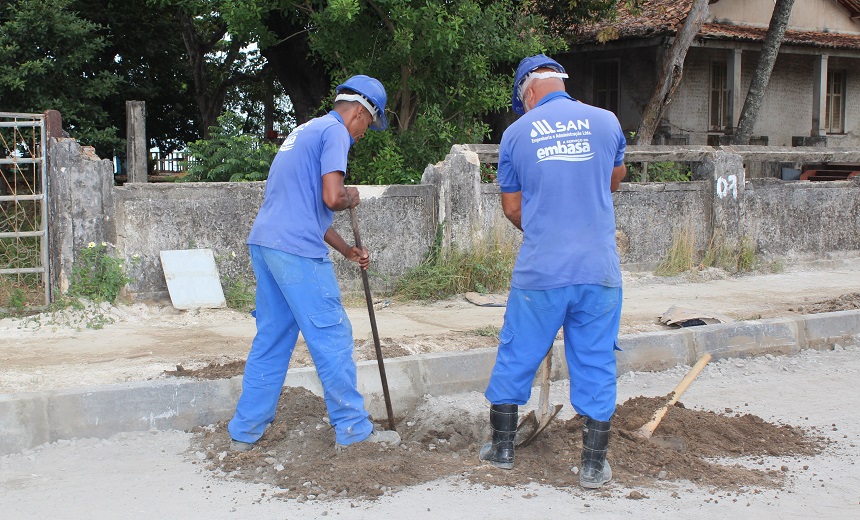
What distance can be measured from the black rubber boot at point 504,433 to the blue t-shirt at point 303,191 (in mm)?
1102

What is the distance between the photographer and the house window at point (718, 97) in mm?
19141

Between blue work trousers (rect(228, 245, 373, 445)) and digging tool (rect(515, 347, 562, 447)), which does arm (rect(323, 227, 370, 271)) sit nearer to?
blue work trousers (rect(228, 245, 373, 445))

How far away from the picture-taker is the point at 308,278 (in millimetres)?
4062

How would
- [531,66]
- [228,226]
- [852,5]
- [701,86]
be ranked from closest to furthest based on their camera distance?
[531,66] → [228,226] → [701,86] → [852,5]

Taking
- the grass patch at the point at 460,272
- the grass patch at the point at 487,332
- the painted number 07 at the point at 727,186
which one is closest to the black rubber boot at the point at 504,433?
the grass patch at the point at 487,332

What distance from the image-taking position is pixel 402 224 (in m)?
8.37

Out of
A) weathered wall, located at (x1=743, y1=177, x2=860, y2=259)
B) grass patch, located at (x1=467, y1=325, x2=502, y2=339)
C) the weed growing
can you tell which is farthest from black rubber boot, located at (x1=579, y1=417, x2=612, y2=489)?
weathered wall, located at (x1=743, y1=177, x2=860, y2=259)

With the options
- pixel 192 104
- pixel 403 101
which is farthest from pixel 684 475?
pixel 192 104

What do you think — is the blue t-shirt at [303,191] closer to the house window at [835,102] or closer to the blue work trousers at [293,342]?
the blue work trousers at [293,342]

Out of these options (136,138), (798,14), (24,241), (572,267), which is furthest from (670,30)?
(572,267)

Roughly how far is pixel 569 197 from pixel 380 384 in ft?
6.76

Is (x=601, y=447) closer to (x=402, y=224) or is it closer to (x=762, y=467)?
(x=762, y=467)

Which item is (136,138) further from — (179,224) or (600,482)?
(600,482)

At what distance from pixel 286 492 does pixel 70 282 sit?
4.15 metres
